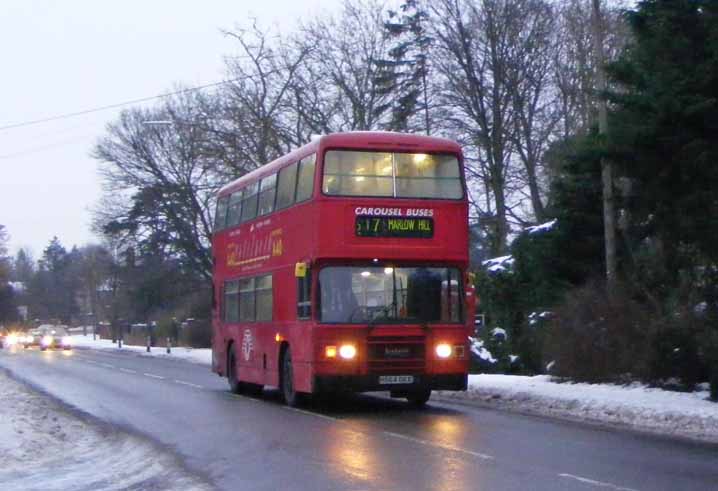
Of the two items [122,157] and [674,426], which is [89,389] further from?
[122,157]

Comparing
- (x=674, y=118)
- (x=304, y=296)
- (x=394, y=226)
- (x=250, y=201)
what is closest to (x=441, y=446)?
(x=394, y=226)

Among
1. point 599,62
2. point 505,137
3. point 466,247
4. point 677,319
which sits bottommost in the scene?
point 677,319

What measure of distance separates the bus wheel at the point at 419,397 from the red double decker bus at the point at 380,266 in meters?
1.10

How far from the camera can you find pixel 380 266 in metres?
20.0

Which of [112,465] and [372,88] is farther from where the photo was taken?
[372,88]

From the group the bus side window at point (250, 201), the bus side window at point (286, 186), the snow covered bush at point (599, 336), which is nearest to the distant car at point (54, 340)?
the bus side window at point (250, 201)

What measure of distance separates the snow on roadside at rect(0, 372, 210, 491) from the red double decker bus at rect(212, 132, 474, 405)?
4.10 m

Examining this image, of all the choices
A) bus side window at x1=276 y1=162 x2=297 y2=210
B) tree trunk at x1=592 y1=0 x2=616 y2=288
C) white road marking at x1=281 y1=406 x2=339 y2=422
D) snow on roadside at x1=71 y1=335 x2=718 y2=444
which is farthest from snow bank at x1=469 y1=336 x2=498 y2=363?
bus side window at x1=276 y1=162 x2=297 y2=210

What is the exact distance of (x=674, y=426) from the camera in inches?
669

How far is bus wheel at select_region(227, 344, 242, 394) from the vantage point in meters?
26.4

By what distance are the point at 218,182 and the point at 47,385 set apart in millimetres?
27059

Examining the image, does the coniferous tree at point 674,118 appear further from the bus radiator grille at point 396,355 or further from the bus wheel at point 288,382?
the bus wheel at point 288,382

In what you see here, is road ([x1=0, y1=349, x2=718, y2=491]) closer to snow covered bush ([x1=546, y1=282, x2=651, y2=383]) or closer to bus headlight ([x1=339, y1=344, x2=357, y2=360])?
bus headlight ([x1=339, y1=344, x2=357, y2=360])

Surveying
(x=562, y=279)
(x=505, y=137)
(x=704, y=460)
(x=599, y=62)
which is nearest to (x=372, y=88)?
(x=505, y=137)
